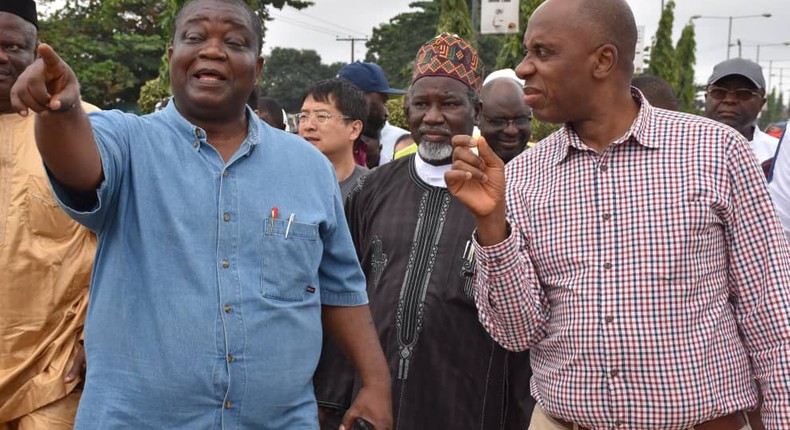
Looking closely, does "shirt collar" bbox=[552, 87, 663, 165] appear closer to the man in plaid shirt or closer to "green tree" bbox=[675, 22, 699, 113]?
the man in plaid shirt

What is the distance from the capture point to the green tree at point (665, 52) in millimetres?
47281

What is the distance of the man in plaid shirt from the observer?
2.98 metres

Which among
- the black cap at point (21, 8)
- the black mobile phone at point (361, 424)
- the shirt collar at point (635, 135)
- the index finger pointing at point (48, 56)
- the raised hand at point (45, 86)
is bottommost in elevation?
the black mobile phone at point (361, 424)

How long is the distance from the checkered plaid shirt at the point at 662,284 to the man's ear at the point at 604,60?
196mm

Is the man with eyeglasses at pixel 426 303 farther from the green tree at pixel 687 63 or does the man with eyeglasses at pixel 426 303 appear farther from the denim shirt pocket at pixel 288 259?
the green tree at pixel 687 63

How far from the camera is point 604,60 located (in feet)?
10.4

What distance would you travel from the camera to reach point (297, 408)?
3164mm

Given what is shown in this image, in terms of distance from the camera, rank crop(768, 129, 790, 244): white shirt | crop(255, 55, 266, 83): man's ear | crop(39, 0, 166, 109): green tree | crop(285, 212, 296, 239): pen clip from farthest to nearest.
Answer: crop(39, 0, 166, 109): green tree → crop(768, 129, 790, 244): white shirt → crop(255, 55, 266, 83): man's ear → crop(285, 212, 296, 239): pen clip

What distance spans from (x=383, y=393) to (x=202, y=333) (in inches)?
33.3

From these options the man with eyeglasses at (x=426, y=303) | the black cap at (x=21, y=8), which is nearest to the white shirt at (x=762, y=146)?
the man with eyeglasses at (x=426, y=303)

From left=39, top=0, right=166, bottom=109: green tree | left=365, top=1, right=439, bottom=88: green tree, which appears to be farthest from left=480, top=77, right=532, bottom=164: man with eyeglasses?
left=365, top=1, right=439, bottom=88: green tree

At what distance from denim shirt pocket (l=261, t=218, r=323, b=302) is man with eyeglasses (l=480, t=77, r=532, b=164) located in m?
2.30

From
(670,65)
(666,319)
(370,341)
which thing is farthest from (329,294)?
(670,65)

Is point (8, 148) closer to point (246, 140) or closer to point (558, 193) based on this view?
point (246, 140)
